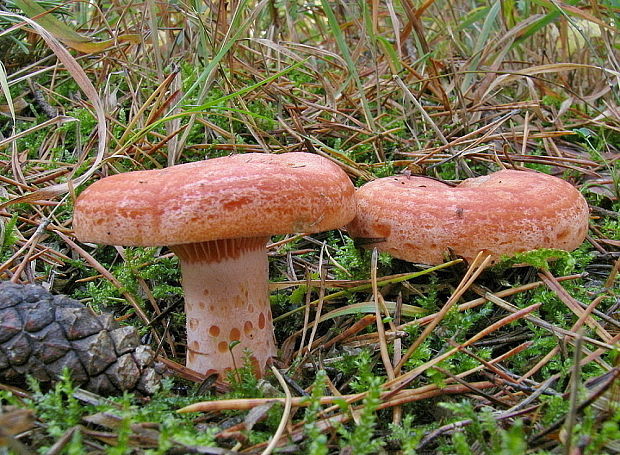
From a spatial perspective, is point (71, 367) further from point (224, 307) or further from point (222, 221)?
point (222, 221)

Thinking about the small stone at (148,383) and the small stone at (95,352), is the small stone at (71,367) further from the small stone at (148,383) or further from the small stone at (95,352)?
the small stone at (148,383)

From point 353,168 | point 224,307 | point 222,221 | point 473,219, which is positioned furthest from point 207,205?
point 353,168

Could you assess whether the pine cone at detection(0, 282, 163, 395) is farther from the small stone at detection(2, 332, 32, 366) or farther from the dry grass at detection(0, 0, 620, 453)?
the dry grass at detection(0, 0, 620, 453)

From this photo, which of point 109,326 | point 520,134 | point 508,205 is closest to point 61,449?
point 109,326

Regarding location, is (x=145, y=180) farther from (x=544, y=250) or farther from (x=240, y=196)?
(x=544, y=250)

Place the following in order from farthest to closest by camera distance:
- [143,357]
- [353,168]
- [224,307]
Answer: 1. [353,168]
2. [224,307]
3. [143,357]
